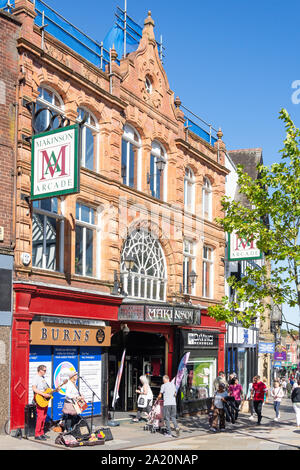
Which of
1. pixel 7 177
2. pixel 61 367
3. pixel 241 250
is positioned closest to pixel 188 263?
pixel 241 250

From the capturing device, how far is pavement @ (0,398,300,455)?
14539 millimetres

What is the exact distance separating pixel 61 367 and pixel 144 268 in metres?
6.14

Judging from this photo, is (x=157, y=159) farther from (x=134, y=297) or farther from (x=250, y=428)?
(x=250, y=428)

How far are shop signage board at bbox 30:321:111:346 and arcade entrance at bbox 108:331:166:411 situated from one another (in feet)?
12.7

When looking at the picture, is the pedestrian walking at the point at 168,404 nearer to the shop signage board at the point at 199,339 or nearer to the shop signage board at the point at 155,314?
the shop signage board at the point at 155,314

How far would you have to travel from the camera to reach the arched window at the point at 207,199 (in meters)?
27.9

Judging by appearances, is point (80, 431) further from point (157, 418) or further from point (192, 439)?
point (157, 418)

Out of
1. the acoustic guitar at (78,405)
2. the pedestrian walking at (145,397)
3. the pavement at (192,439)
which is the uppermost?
the acoustic guitar at (78,405)

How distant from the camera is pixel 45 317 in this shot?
1681 cm

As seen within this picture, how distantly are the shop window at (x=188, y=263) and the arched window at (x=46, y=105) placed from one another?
29.8 feet

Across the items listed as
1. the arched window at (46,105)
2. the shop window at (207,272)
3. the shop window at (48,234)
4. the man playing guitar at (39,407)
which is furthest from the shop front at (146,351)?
the arched window at (46,105)

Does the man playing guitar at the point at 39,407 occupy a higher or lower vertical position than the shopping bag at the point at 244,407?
higher

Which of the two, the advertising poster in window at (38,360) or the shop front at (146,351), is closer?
the advertising poster in window at (38,360)
